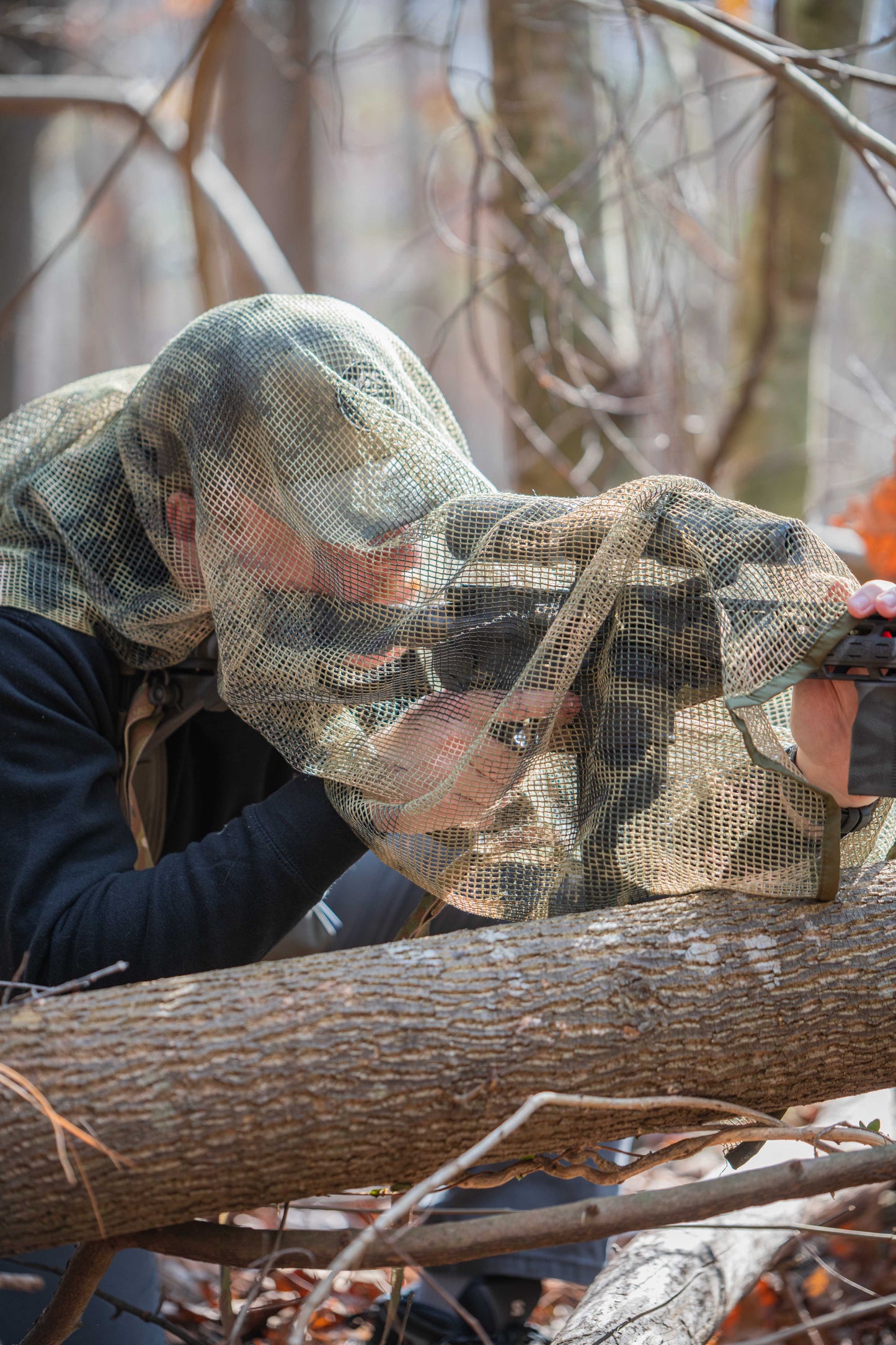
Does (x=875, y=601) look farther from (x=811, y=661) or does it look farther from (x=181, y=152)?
(x=181, y=152)

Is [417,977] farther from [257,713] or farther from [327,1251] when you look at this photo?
[257,713]

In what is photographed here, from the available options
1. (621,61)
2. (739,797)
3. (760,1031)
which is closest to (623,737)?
(739,797)

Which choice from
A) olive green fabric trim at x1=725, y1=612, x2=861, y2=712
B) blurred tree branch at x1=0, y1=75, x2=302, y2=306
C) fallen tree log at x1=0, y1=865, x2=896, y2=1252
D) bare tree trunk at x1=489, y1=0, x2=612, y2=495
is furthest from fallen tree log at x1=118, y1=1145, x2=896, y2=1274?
blurred tree branch at x1=0, y1=75, x2=302, y2=306

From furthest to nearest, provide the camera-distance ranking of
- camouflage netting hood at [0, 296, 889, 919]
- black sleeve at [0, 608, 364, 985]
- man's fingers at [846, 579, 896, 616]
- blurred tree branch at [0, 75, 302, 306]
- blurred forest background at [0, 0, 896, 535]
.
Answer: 1. blurred tree branch at [0, 75, 302, 306]
2. blurred forest background at [0, 0, 896, 535]
3. black sleeve at [0, 608, 364, 985]
4. camouflage netting hood at [0, 296, 889, 919]
5. man's fingers at [846, 579, 896, 616]

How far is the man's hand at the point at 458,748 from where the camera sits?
128 cm

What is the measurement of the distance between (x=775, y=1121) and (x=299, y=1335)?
60 cm

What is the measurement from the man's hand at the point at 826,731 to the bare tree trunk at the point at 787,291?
3.09 metres

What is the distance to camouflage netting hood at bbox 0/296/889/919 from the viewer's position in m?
1.22

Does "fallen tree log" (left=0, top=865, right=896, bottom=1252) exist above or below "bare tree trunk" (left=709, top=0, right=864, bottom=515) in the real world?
below

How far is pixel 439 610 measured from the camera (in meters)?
1.35

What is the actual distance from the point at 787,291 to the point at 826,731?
348 cm

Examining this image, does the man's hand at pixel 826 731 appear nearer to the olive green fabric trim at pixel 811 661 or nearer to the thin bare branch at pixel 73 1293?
the olive green fabric trim at pixel 811 661

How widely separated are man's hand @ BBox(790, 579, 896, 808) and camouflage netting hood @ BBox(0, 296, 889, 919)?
1.1 inches

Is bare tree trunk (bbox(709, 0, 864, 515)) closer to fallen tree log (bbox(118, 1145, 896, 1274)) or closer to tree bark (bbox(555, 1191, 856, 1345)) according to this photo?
tree bark (bbox(555, 1191, 856, 1345))
